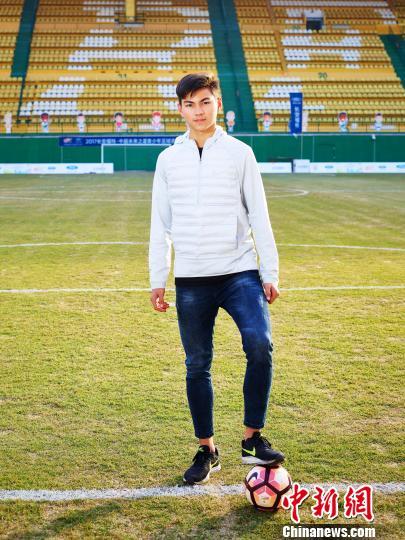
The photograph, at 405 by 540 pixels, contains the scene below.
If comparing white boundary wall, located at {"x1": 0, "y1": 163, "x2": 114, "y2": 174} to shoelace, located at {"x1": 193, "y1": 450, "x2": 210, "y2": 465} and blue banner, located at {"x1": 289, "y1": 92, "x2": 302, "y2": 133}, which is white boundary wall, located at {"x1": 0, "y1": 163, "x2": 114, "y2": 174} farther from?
shoelace, located at {"x1": 193, "y1": 450, "x2": 210, "y2": 465}

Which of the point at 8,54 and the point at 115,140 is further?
the point at 8,54

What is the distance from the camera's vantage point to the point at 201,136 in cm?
387

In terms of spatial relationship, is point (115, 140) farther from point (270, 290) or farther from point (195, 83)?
point (270, 290)

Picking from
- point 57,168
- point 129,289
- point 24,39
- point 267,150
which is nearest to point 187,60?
point 267,150

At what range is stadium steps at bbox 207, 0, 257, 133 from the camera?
44.1 metres

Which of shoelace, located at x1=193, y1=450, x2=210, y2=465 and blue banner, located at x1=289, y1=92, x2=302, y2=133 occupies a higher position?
blue banner, located at x1=289, y1=92, x2=302, y2=133

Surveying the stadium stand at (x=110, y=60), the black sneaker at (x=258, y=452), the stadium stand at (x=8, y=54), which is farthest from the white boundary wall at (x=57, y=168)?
the black sneaker at (x=258, y=452)

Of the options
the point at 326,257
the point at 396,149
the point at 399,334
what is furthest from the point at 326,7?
the point at 399,334

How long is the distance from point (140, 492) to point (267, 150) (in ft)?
128

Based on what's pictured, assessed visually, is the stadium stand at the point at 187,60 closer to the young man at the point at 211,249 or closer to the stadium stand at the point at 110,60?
the stadium stand at the point at 110,60

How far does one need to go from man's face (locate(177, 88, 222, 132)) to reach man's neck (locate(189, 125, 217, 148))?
0.04 metres

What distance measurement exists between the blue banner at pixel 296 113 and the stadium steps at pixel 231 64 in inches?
93.5

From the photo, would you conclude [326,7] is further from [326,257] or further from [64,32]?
[326,257]

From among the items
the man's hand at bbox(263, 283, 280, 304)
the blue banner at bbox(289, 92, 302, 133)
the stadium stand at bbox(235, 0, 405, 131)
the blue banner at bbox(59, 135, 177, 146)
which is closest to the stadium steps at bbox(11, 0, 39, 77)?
the blue banner at bbox(59, 135, 177, 146)
